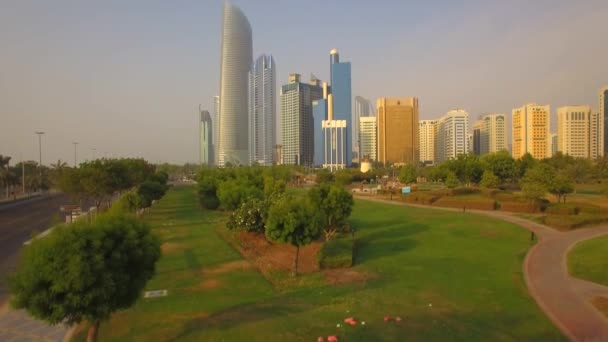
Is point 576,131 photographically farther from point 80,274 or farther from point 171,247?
point 80,274

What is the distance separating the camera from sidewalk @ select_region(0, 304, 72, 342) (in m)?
12.0

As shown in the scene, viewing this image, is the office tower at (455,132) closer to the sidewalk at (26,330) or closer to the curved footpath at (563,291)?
the curved footpath at (563,291)

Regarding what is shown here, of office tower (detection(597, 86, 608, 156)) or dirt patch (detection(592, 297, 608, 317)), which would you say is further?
office tower (detection(597, 86, 608, 156))

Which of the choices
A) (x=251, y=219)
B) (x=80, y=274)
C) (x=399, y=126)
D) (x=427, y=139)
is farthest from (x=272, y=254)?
(x=427, y=139)

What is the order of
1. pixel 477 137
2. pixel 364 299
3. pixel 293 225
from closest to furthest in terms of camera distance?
pixel 364 299
pixel 293 225
pixel 477 137

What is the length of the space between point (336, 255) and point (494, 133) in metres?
172

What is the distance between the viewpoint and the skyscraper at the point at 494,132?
170 meters

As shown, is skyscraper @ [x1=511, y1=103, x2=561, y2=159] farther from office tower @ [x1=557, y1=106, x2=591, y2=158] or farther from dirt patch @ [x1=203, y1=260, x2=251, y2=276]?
dirt patch @ [x1=203, y1=260, x2=251, y2=276]

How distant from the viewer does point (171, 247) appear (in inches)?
962

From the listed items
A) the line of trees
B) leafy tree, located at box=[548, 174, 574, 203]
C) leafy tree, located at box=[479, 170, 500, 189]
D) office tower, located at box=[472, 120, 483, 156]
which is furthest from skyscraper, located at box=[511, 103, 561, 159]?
the line of trees

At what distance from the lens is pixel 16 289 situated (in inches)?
365

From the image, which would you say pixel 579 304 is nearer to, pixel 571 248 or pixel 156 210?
pixel 571 248

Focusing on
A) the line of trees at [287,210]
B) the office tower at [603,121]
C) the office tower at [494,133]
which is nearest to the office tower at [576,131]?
the office tower at [603,121]

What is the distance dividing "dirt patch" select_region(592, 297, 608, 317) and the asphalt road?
18.8m
